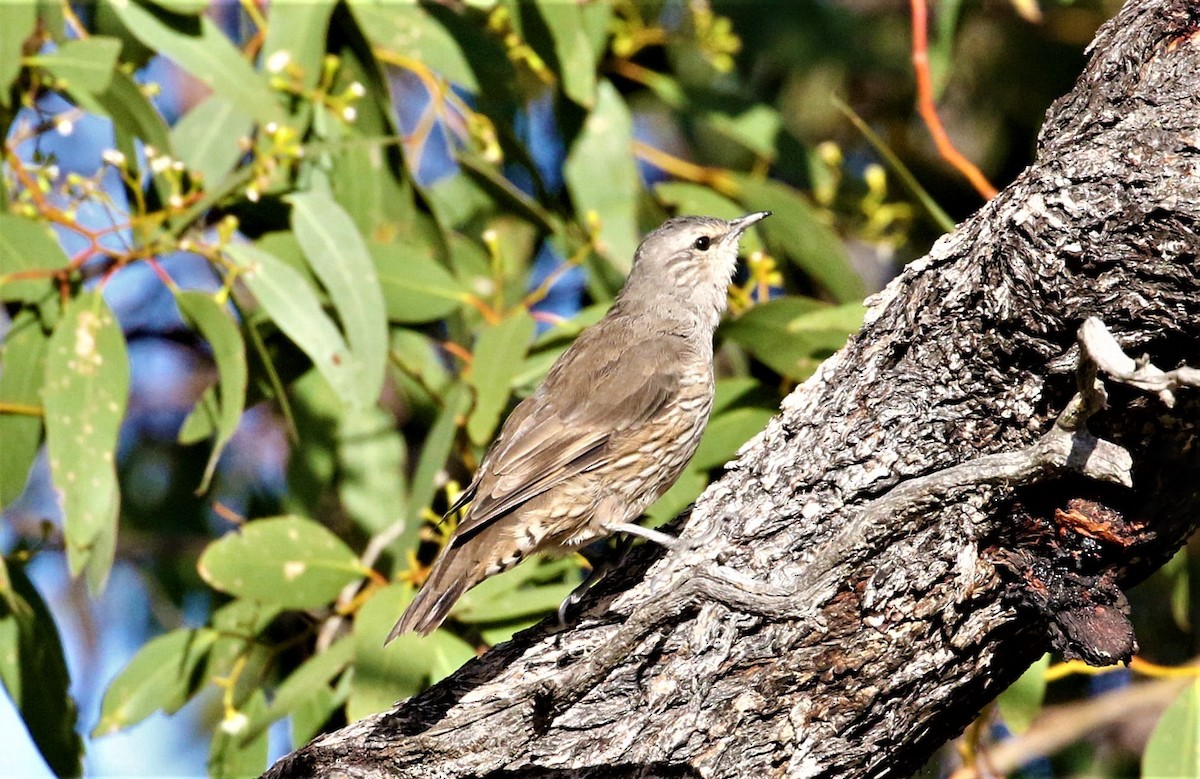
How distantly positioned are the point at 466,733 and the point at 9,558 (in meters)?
2.00

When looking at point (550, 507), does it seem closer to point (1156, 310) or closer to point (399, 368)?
point (399, 368)

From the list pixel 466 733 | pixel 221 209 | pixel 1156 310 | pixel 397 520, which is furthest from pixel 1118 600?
pixel 221 209

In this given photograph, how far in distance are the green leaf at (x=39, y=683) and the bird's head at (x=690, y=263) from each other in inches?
79.9

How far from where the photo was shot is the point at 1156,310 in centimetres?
212

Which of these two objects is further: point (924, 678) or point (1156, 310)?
point (924, 678)

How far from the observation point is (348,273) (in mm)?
3914

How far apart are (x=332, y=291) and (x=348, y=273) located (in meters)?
0.07

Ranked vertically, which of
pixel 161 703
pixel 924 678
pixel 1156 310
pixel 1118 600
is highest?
pixel 1156 310

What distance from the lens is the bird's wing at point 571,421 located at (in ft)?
10.9

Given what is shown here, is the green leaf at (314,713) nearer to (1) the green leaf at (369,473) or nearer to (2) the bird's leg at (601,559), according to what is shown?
(1) the green leaf at (369,473)

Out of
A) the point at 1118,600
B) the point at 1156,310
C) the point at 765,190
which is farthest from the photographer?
the point at 765,190

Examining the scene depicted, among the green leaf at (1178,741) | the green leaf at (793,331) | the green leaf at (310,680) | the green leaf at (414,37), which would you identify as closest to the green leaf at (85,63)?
the green leaf at (414,37)

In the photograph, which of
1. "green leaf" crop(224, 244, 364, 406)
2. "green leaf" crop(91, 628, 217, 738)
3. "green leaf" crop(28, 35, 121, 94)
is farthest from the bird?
"green leaf" crop(28, 35, 121, 94)

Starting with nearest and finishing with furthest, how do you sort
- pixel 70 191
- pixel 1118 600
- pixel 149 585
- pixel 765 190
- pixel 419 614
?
pixel 1118 600 < pixel 419 614 < pixel 70 191 < pixel 765 190 < pixel 149 585
